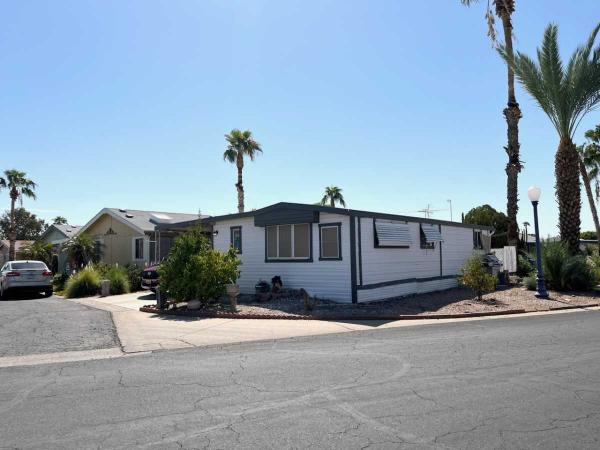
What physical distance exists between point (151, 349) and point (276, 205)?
817 cm

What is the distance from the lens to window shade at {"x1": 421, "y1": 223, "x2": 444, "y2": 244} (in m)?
17.7

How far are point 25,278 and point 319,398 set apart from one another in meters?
18.6

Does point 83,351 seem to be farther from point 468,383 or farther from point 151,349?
point 468,383

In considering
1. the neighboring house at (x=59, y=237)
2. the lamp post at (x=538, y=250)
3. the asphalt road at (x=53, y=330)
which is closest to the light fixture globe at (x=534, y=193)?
the lamp post at (x=538, y=250)

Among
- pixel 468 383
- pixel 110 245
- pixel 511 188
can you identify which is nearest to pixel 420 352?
pixel 468 383

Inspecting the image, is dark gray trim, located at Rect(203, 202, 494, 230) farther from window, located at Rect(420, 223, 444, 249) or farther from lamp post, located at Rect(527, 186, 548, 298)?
lamp post, located at Rect(527, 186, 548, 298)

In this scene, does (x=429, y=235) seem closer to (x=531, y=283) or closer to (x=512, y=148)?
(x=531, y=283)

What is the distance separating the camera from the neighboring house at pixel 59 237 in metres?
31.8

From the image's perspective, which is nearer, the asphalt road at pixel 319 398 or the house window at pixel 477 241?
the asphalt road at pixel 319 398

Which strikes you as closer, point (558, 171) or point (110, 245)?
point (558, 171)

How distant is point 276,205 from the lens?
53.0 ft

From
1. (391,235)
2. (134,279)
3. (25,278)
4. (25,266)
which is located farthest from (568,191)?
(25,266)

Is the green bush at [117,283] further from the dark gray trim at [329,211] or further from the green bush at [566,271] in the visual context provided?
the green bush at [566,271]

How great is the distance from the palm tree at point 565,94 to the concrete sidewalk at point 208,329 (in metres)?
7.63
